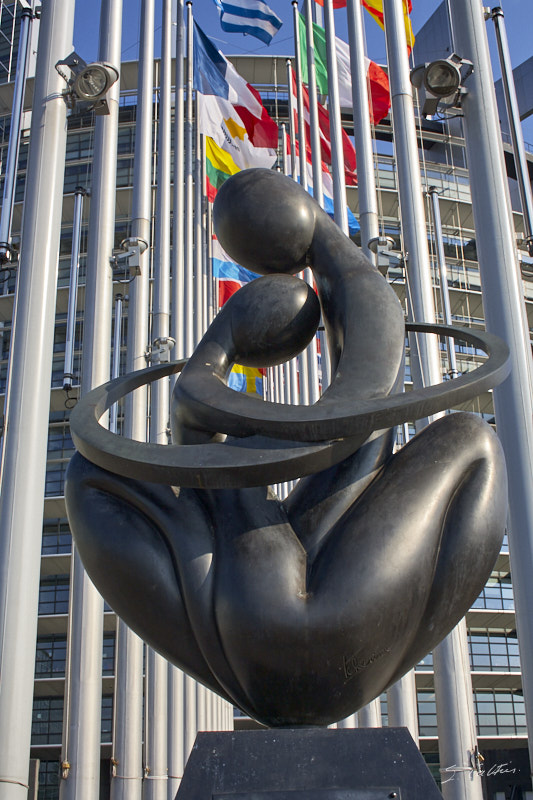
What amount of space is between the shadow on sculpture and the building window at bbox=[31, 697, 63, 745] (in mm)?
35880

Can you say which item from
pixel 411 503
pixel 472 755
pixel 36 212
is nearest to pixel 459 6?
pixel 36 212

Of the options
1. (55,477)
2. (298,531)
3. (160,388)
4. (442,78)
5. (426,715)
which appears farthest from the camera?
(55,477)

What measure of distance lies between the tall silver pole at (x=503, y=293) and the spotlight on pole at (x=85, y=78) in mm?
3698

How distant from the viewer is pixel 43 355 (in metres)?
8.42

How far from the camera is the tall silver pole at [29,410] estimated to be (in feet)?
24.1

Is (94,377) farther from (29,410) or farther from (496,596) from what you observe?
(496,596)

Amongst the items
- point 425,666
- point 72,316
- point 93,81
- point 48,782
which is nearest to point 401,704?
point 93,81

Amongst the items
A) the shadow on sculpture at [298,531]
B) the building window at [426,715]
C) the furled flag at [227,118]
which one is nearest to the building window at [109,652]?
the building window at [426,715]

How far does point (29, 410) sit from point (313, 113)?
10855mm

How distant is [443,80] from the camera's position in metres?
8.57

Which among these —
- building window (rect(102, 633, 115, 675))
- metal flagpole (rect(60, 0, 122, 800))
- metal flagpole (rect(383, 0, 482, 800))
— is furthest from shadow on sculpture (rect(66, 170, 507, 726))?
building window (rect(102, 633, 115, 675))

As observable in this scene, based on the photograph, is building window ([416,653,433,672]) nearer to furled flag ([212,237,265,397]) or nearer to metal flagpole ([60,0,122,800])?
furled flag ([212,237,265,397])

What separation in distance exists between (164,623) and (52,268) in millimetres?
5610

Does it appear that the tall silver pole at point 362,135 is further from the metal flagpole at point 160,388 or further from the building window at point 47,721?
the building window at point 47,721
